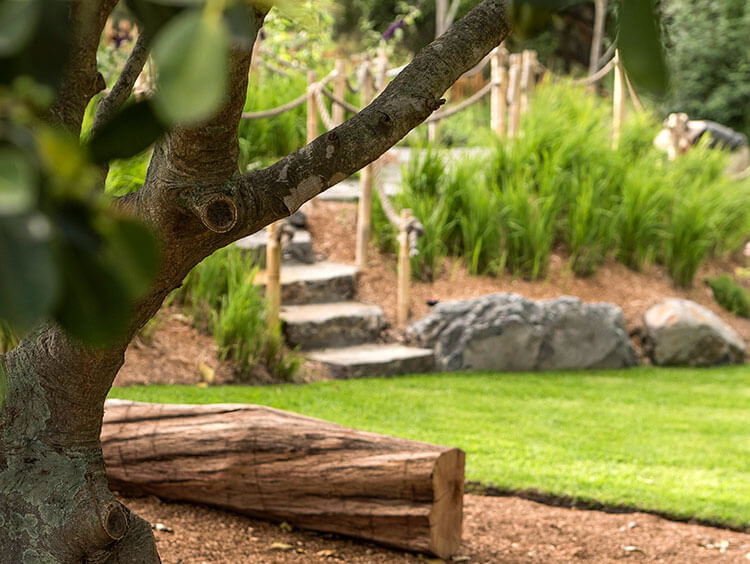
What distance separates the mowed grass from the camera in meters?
3.73

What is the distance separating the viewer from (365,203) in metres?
6.66

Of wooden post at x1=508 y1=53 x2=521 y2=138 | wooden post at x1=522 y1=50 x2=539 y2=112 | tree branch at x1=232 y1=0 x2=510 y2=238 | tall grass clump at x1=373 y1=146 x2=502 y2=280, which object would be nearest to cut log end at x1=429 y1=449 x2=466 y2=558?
tree branch at x1=232 y1=0 x2=510 y2=238

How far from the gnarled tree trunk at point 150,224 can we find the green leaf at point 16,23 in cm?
79

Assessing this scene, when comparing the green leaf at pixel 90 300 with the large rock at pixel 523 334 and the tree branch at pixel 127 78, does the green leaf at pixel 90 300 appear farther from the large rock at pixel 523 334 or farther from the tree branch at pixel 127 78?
the large rock at pixel 523 334

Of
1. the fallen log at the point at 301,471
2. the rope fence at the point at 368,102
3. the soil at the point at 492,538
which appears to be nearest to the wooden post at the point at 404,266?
the rope fence at the point at 368,102

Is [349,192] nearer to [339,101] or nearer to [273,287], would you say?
[339,101]

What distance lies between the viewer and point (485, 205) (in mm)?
6910

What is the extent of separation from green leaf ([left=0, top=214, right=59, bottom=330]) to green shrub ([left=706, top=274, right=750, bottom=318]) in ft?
25.5

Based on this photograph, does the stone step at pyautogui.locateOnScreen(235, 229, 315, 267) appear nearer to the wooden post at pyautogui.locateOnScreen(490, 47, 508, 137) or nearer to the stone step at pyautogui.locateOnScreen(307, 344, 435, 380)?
the stone step at pyautogui.locateOnScreen(307, 344, 435, 380)

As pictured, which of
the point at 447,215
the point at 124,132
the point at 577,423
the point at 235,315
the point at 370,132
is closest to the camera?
the point at 124,132

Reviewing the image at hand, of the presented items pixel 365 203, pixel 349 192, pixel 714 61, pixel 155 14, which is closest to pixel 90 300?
pixel 155 14

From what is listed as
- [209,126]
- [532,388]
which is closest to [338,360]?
[532,388]

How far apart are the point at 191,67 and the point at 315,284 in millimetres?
6041

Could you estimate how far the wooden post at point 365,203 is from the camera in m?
6.55
